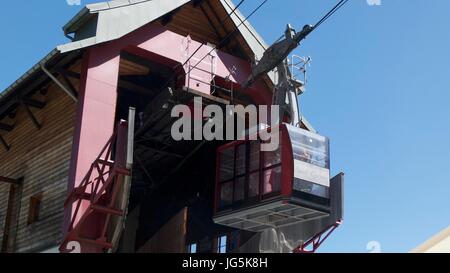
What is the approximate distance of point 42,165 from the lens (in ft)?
64.3

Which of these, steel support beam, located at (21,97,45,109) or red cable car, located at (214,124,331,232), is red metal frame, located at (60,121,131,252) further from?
steel support beam, located at (21,97,45,109)

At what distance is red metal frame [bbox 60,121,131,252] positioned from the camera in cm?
1620

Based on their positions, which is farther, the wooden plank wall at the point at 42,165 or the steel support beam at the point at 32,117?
the steel support beam at the point at 32,117

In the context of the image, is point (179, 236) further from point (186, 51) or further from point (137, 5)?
point (137, 5)

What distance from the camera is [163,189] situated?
24.1 metres

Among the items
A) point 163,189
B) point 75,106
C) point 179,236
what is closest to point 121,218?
point 75,106

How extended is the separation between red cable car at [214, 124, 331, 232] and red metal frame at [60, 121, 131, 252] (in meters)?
3.80

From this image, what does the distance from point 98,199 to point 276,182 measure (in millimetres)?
4512

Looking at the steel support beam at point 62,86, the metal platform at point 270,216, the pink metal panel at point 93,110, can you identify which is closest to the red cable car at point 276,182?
the metal platform at point 270,216

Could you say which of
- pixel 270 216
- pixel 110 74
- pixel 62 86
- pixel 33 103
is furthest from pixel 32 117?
pixel 270 216

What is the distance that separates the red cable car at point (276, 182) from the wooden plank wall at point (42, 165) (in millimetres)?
4429

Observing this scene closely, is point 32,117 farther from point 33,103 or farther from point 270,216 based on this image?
point 270,216

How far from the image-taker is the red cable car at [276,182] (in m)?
17.5

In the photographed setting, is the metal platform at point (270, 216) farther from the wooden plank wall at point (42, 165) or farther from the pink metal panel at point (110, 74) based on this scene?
the wooden plank wall at point (42, 165)
